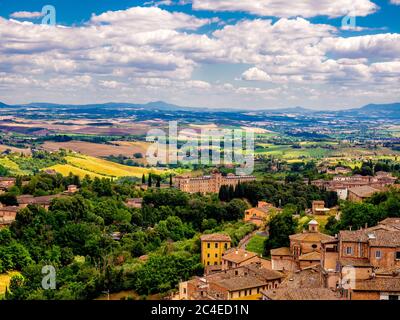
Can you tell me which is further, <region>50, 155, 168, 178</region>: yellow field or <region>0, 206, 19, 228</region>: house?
<region>50, 155, 168, 178</region>: yellow field

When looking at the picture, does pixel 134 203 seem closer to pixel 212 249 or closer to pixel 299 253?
pixel 212 249

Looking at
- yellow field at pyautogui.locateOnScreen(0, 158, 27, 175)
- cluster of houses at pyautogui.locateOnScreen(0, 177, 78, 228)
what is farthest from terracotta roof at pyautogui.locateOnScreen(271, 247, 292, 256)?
yellow field at pyautogui.locateOnScreen(0, 158, 27, 175)

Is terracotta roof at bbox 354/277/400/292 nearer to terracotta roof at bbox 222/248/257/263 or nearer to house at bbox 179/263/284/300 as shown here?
house at bbox 179/263/284/300

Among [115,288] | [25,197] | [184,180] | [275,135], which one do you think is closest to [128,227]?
[25,197]

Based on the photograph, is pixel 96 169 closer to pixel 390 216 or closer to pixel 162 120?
pixel 390 216

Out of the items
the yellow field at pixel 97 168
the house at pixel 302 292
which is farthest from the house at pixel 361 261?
the yellow field at pixel 97 168

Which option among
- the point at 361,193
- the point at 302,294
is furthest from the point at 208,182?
the point at 302,294

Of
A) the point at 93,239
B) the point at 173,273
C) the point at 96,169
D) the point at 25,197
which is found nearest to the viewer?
the point at 173,273
